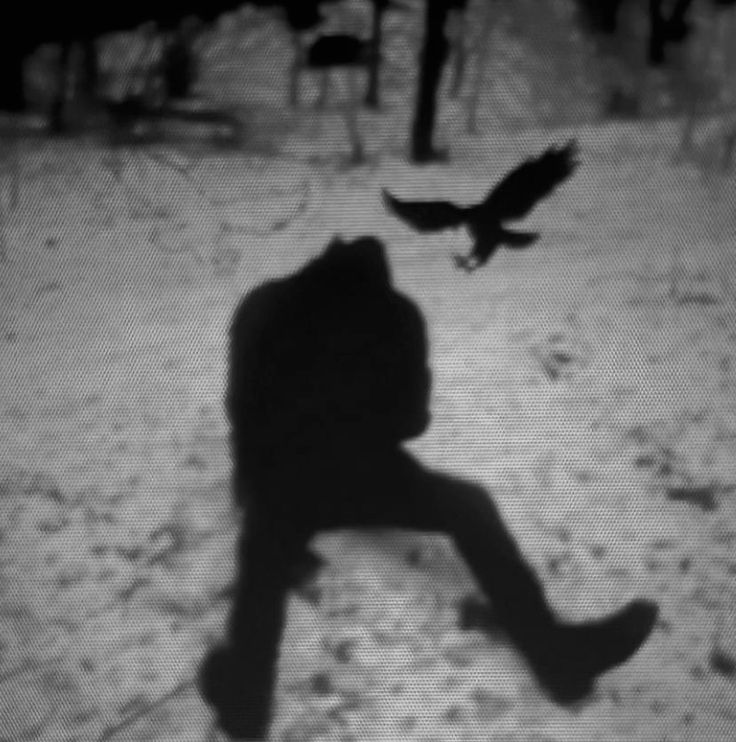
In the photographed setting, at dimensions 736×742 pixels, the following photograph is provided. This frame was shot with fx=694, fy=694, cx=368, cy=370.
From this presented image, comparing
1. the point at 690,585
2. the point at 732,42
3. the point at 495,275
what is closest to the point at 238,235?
the point at 495,275

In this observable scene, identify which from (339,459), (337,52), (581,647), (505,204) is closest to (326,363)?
(339,459)

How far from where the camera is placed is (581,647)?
4.97 ft

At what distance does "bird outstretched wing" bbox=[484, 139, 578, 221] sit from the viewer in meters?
1.74

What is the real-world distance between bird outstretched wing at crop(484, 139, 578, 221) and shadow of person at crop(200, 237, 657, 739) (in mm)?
330

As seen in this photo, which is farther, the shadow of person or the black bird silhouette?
the black bird silhouette

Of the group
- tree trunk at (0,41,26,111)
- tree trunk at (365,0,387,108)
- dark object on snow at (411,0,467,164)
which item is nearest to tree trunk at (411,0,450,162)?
dark object on snow at (411,0,467,164)

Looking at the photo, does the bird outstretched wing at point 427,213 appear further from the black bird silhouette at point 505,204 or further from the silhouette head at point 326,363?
the silhouette head at point 326,363

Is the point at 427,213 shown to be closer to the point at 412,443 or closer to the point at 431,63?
the point at 431,63

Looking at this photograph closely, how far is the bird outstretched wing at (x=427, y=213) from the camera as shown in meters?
1.79

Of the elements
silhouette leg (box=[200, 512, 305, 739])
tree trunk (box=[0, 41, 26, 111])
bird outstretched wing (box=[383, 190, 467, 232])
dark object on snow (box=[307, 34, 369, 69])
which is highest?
dark object on snow (box=[307, 34, 369, 69])

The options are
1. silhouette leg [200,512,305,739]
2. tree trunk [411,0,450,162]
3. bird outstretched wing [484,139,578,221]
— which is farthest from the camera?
bird outstretched wing [484,139,578,221]

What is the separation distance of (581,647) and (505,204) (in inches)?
42.9

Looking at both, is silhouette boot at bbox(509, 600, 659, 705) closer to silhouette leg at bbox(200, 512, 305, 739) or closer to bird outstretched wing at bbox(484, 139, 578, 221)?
silhouette leg at bbox(200, 512, 305, 739)

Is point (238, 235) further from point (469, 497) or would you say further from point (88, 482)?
point (469, 497)
